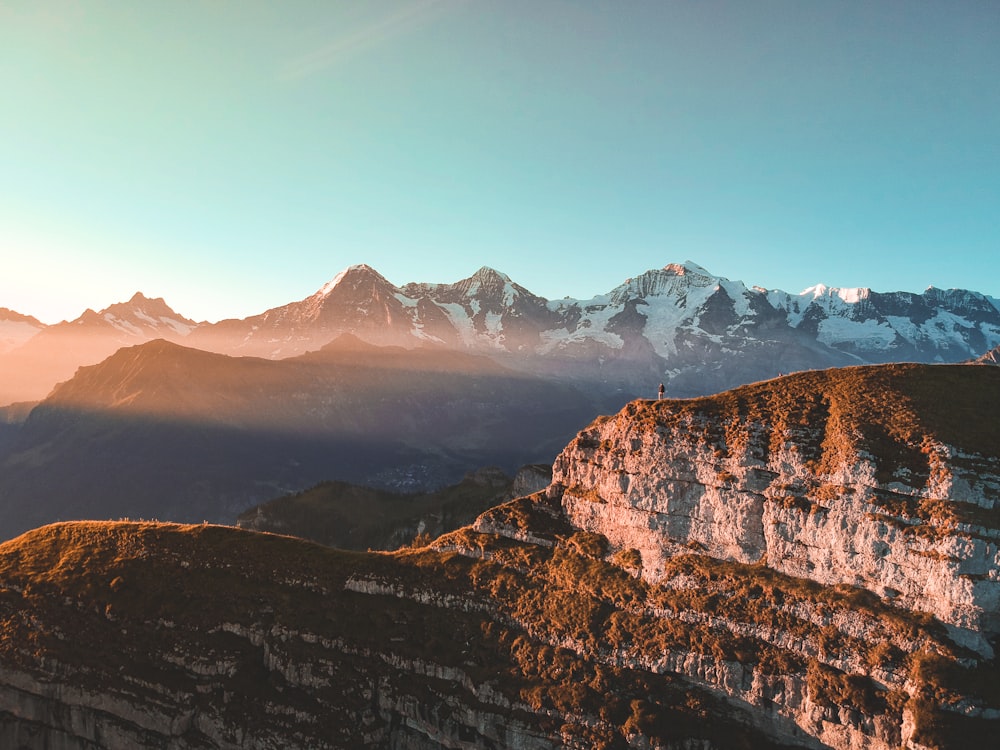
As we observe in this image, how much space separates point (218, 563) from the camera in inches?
3526

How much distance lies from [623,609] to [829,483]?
30239 mm

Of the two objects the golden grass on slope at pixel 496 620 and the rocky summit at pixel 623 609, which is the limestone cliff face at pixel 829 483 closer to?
the rocky summit at pixel 623 609

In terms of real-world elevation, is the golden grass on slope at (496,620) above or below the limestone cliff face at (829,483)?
below

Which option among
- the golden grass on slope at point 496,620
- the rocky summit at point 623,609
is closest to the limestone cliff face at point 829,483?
the rocky summit at point 623,609

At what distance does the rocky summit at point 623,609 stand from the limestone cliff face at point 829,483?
0.30 m

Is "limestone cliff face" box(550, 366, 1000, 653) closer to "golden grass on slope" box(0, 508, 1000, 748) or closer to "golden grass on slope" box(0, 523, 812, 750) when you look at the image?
"golden grass on slope" box(0, 508, 1000, 748)

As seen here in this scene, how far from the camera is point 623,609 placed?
7644 centimetres

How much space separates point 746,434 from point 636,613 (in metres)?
28.1

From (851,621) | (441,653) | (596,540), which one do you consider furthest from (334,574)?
(851,621)

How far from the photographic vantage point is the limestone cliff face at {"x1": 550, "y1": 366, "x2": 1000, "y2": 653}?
6234 centimetres

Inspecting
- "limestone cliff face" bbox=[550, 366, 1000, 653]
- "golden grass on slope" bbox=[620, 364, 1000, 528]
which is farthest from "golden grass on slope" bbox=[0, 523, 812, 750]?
"golden grass on slope" bbox=[620, 364, 1000, 528]

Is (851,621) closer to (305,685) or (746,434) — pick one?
(746,434)

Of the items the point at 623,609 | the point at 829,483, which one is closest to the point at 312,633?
the point at 623,609

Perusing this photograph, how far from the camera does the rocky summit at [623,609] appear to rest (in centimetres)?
6184
